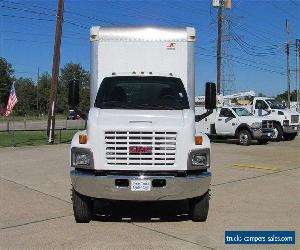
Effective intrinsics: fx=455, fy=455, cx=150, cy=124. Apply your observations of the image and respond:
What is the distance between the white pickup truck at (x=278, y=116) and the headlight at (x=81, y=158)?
18.4m

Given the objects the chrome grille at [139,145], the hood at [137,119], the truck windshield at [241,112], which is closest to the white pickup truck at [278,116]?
the truck windshield at [241,112]

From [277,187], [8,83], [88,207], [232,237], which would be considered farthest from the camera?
[8,83]

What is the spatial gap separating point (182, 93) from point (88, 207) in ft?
8.39

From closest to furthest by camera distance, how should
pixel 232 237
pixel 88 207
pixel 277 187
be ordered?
pixel 232 237 → pixel 88 207 → pixel 277 187

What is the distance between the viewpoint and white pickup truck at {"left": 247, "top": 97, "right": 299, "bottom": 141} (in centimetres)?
2383

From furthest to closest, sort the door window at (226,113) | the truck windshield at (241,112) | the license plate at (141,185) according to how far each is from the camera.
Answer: the door window at (226,113)
the truck windshield at (241,112)
the license plate at (141,185)

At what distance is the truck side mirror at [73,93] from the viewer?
7832 mm

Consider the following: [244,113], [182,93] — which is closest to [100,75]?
[182,93]

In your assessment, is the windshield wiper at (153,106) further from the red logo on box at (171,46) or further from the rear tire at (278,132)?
the rear tire at (278,132)

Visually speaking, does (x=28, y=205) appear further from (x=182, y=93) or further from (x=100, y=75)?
(x=182, y=93)

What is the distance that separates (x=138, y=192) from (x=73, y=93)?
2.48 meters

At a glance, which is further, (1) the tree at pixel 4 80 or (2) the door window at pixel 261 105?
(1) the tree at pixel 4 80

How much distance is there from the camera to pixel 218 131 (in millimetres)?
22875

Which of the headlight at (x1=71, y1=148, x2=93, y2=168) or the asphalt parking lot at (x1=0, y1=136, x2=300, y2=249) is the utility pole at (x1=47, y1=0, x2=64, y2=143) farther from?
the headlight at (x1=71, y1=148, x2=93, y2=168)
